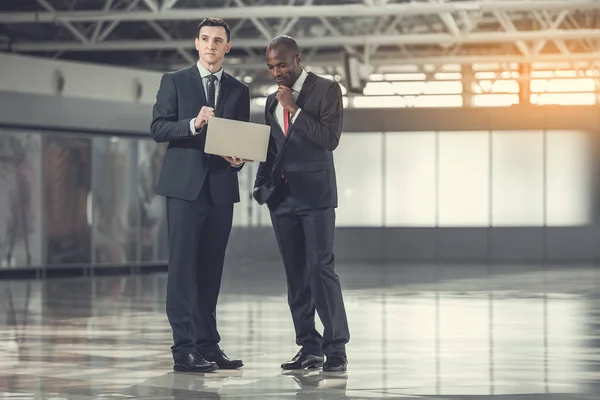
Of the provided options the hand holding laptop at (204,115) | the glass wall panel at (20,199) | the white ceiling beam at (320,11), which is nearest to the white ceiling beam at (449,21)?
the white ceiling beam at (320,11)

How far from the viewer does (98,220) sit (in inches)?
868

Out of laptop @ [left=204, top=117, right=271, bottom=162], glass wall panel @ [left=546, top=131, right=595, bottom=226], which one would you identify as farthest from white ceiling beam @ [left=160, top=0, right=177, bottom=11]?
laptop @ [left=204, top=117, right=271, bottom=162]

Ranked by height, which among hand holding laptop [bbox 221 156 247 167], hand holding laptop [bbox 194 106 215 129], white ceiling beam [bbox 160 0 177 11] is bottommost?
hand holding laptop [bbox 221 156 247 167]

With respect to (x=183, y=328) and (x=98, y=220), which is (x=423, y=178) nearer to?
(x=98, y=220)

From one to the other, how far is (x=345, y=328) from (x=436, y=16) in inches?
890

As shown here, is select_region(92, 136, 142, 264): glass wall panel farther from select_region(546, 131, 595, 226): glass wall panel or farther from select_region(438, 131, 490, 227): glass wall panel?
select_region(546, 131, 595, 226): glass wall panel

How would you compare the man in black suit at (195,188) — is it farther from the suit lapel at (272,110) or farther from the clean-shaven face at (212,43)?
the suit lapel at (272,110)

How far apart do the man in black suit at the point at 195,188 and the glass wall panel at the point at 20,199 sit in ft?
43.3

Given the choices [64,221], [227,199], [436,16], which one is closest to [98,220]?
[64,221]

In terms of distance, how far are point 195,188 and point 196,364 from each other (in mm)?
1089

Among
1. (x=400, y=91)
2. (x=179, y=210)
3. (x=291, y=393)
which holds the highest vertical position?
(x=400, y=91)

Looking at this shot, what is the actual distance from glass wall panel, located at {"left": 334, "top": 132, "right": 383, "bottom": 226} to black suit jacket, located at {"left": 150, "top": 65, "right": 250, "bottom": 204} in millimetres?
22391

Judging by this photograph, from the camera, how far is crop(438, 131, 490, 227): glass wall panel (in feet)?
98.9

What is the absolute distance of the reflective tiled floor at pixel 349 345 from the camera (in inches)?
277
